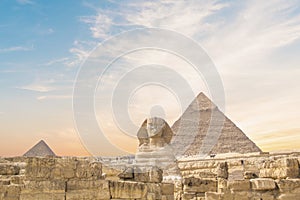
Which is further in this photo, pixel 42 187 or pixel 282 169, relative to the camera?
pixel 282 169

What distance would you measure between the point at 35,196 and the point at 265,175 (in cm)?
355

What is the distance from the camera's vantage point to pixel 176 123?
50875 millimetres

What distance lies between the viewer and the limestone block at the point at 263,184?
19.7ft

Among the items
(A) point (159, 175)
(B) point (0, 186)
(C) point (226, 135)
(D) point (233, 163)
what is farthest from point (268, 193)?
(C) point (226, 135)

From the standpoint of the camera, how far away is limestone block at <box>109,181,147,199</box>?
548 centimetres

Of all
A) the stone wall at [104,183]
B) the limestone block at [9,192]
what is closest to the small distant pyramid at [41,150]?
the stone wall at [104,183]

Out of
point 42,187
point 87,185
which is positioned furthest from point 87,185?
point 42,187

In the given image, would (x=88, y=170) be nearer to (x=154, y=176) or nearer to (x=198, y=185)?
(x=154, y=176)

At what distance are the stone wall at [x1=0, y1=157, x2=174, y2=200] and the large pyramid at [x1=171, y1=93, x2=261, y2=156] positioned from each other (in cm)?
3594

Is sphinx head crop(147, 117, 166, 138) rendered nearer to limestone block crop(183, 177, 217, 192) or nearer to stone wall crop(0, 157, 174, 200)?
limestone block crop(183, 177, 217, 192)

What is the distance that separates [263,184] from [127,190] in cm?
211

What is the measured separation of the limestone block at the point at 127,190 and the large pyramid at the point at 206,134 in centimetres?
3580

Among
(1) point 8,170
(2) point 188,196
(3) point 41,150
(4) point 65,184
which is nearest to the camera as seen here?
(4) point 65,184

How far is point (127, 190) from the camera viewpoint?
556cm
